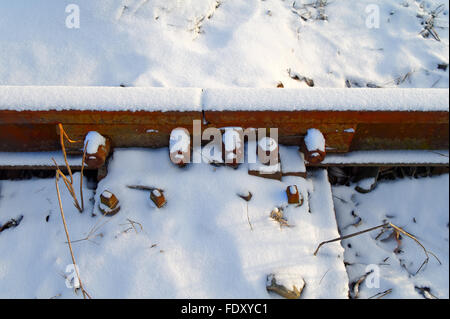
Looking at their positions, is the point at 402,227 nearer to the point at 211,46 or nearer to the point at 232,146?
the point at 232,146

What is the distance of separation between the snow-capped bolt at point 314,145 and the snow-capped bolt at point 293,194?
0.81 feet

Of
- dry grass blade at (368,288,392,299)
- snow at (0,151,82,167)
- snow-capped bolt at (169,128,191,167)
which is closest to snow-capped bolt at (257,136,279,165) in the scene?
snow-capped bolt at (169,128,191,167)

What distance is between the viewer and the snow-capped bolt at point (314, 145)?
2.04 m

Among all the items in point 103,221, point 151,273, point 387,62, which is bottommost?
point 151,273

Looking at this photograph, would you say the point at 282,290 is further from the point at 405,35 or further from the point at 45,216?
the point at 405,35

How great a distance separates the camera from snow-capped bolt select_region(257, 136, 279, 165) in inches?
81.3

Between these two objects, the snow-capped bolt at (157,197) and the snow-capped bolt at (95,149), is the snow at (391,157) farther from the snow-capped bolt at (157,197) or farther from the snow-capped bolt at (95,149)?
the snow-capped bolt at (95,149)

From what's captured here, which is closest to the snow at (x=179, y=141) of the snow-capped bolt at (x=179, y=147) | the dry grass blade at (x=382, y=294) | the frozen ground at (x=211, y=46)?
the snow-capped bolt at (x=179, y=147)

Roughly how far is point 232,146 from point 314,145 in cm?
53

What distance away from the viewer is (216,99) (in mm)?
2037

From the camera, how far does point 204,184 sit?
2057 mm

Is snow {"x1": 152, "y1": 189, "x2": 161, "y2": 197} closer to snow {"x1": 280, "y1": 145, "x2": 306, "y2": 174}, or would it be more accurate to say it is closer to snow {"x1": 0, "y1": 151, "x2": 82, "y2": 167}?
snow {"x1": 0, "y1": 151, "x2": 82, "y2": 167}
